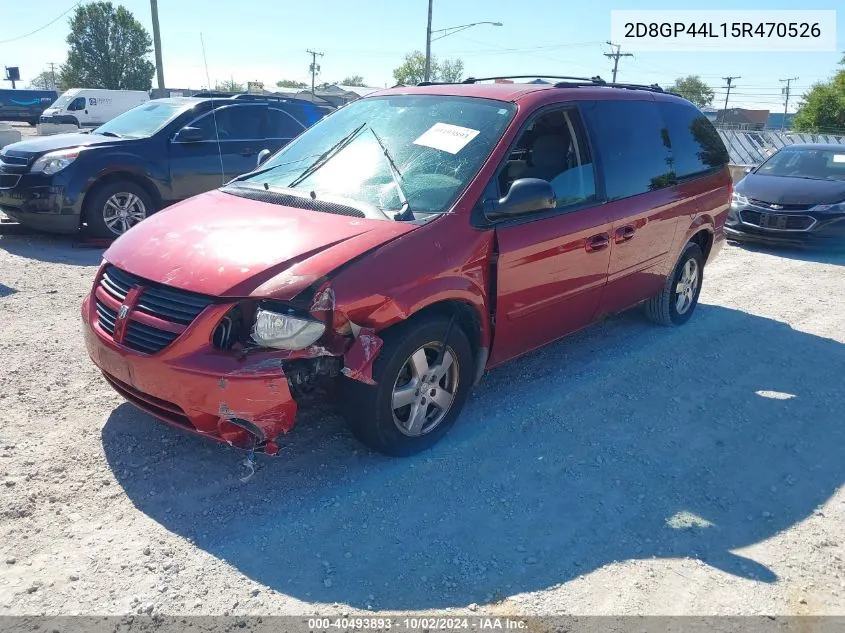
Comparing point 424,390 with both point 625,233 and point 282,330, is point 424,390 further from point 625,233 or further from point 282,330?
point 625,233

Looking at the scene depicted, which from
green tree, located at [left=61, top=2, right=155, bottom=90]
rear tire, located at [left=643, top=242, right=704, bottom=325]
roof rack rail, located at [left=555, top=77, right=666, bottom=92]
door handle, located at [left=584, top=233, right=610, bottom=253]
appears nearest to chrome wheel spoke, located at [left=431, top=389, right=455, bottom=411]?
door handle, located at [left=584, top=233, right=610, bottom=253]

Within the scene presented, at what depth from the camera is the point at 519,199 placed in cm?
374

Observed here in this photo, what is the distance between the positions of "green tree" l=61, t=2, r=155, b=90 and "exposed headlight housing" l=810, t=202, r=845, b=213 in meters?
79.9

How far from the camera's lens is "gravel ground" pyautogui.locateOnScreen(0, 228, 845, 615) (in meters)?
2.69

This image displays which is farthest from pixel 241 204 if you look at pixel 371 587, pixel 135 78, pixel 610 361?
pixel 135 78

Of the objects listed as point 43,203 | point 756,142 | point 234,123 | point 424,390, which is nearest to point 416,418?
point 424,390

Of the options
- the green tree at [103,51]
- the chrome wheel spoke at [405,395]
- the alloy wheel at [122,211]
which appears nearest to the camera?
the chrome wheel spoke at [405,395]

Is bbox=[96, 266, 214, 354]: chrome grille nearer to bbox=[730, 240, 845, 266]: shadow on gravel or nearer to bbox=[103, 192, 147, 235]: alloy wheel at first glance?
bbox=[103, 192, 147, 235]: alloy wheel

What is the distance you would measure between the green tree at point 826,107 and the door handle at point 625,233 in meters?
34.2

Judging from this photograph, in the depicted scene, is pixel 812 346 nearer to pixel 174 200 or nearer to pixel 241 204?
pixel 241 204

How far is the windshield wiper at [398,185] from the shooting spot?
140 inches

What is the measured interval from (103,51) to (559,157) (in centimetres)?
8625

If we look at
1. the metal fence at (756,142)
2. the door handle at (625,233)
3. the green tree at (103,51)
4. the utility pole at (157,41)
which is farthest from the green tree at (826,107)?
the green tree at (103,51)

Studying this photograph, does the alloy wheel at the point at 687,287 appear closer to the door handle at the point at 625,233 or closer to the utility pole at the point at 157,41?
the door handle at the point at 625,233
